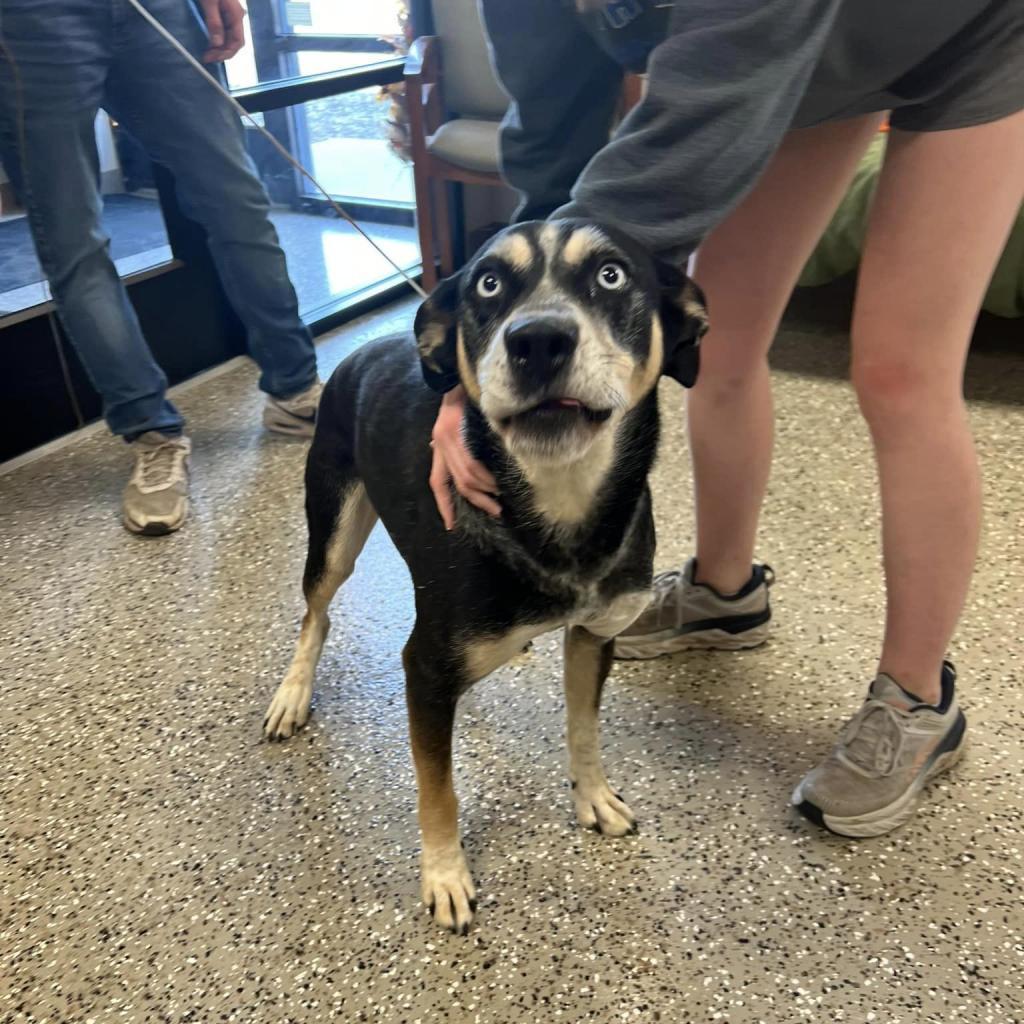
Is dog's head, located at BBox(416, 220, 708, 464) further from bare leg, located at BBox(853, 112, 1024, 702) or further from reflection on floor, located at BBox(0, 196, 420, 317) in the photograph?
reflection on floor, located at BBox(0, 196, 420, 317)

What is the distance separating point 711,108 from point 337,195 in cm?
325

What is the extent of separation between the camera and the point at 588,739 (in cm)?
132

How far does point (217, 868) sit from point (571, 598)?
0.68 m

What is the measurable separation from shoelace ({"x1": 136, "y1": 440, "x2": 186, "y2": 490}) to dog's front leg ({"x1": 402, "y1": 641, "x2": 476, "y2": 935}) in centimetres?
127

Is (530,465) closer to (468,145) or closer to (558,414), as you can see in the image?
(558,414)

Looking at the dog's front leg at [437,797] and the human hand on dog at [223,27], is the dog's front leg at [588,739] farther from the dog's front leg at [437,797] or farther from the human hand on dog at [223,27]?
the human hand on dog at [223,27]

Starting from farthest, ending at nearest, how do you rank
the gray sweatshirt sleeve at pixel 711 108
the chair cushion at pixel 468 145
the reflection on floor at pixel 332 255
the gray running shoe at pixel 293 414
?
the reflection on floor at pixel 332 255 → the chair cushion at pixel 468 145 → the gray running shoe at pixel 293 414 → the gray sweatshirt sleeve at pixel 711 108

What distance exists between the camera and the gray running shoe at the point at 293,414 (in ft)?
8.17

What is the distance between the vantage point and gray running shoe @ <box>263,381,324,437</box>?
2490 mm

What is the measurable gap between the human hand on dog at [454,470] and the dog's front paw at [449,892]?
1.59ft

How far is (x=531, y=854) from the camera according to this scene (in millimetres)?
1301

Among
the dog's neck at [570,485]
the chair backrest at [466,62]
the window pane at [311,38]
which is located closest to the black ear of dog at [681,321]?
the dog's neck at [570,485]

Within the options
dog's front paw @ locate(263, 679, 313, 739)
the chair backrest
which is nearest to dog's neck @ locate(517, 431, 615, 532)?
dog's front paw @ locate(263, 679, 313, 739)

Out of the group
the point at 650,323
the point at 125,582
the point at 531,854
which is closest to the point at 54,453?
the point at 125,582
